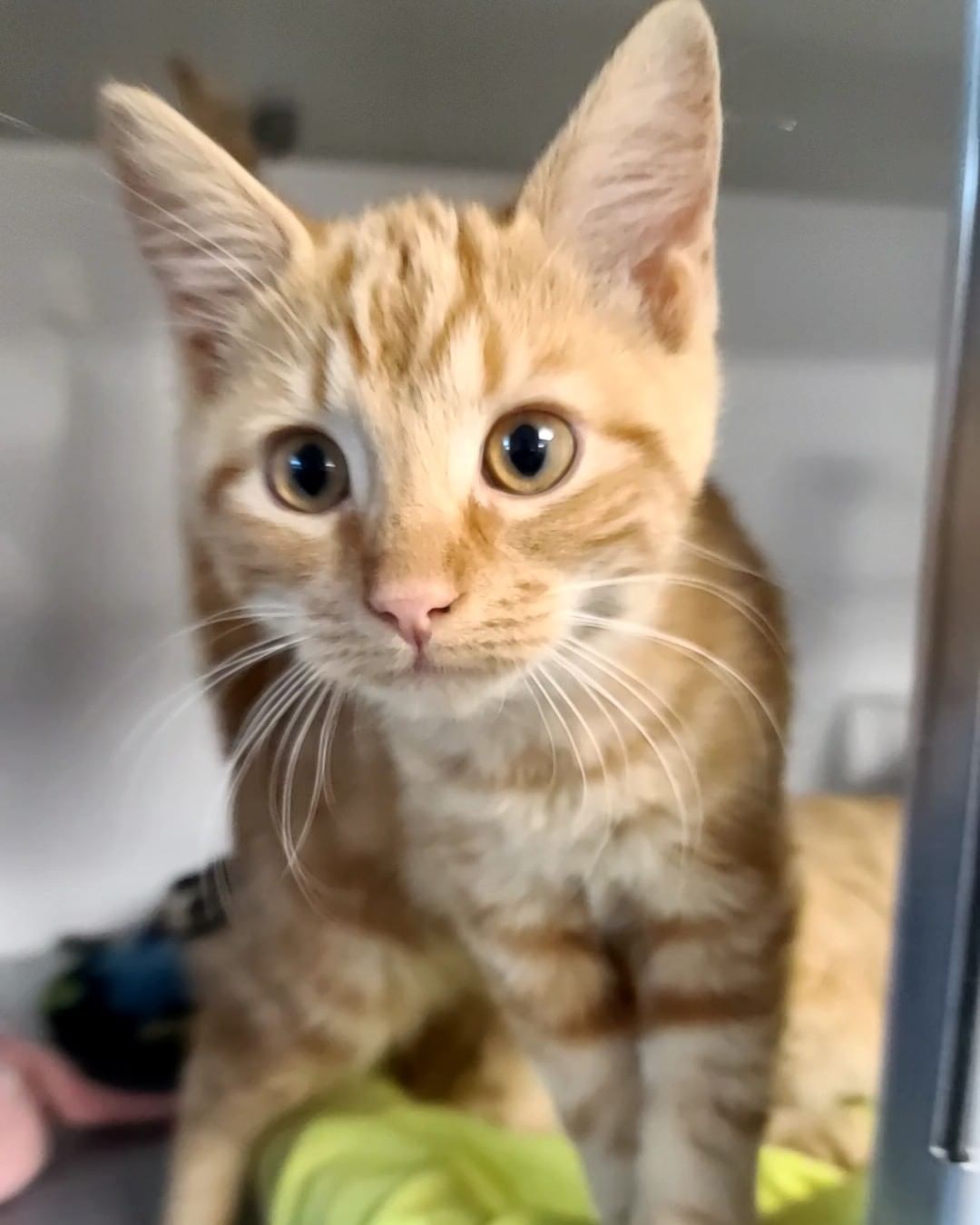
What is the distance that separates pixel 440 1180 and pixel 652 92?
2.30 ft

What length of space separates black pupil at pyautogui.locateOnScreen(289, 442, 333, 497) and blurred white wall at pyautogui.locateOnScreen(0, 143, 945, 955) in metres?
0.44

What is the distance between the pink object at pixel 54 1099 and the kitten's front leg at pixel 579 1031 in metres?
0.38

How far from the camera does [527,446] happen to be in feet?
2.29

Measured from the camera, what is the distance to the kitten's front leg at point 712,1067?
78cm

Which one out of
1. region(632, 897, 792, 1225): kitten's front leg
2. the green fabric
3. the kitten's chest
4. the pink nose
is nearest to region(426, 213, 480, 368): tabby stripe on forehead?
the pink nose

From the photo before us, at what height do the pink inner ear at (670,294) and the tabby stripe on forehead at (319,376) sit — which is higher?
the pink inner ear at (670,294)

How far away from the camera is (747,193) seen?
3.51ft

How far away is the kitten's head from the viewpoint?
67 centimetres

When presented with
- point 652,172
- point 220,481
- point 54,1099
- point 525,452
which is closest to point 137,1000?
point 54,1099

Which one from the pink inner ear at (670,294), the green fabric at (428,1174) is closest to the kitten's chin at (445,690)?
the pink inner ear at (670,294)

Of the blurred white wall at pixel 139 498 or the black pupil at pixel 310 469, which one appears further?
the blurred white wall at pixel 139 498

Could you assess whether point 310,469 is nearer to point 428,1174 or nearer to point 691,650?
point 691,650

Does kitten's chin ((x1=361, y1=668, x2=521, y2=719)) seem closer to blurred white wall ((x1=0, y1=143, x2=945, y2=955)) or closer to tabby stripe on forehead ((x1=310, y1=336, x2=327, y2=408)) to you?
tabby stripe on forehead ((x1=310, y1=336, x2=327, y2=408))

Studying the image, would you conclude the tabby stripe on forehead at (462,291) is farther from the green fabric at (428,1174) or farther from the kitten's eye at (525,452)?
the green fabric at (428,1174)
